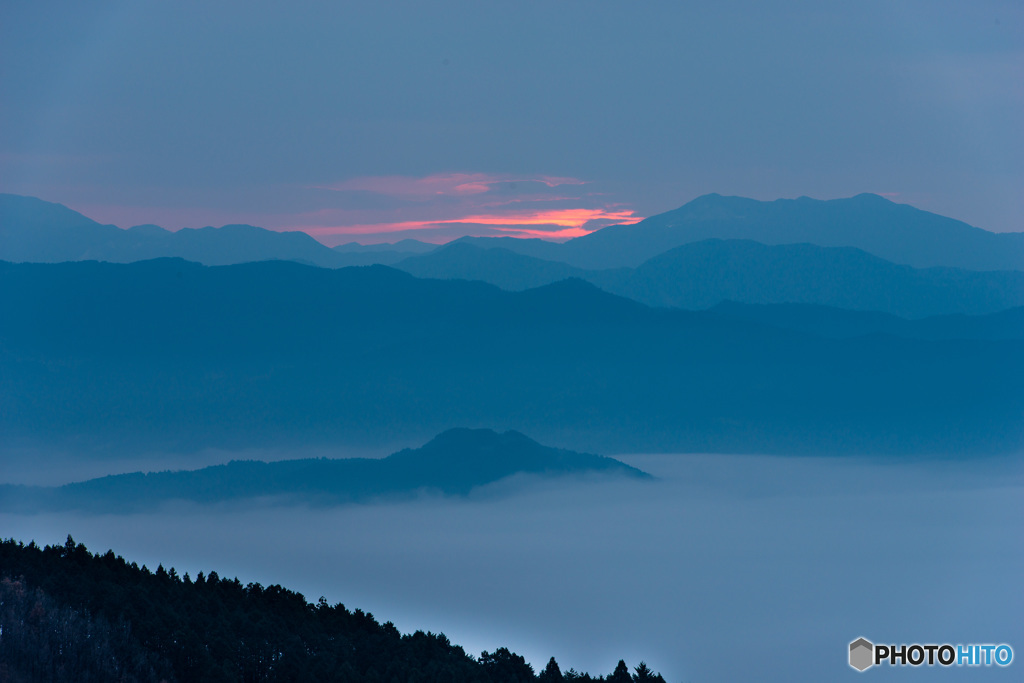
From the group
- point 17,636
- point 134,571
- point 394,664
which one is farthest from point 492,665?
point 17,636

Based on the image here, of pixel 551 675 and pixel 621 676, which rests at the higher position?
pixel 551 675

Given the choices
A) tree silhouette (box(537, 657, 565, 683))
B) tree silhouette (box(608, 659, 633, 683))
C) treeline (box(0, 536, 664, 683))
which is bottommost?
tree silhouette (box(608, 659, 633, 683))

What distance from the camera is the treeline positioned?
27.9 metres

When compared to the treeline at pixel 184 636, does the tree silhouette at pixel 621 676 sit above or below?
below

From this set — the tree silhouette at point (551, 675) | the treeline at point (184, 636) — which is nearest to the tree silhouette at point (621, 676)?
the treeline at point (184, 636)

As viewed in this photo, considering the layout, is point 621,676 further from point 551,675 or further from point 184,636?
point 184,636

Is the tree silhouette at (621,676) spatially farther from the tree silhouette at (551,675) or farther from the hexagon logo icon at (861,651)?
the hexagon logo icon at (861,651)

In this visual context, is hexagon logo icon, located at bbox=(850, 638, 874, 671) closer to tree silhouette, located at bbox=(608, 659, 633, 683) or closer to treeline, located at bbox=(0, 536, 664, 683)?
treeline, located at bbox=(0, 536, 664, 683)

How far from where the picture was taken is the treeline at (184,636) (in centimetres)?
2786

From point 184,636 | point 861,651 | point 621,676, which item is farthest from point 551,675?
point 184,636

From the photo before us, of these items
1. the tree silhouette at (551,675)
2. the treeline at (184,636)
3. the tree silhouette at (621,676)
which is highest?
the treeline at (184,636)

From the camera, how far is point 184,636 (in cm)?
3262

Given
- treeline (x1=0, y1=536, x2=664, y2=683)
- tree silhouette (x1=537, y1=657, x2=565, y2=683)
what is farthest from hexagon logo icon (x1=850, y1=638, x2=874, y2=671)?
tree silhouette (x1=537, y1=657, x2=565, y2=683)

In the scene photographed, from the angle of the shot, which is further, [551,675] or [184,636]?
[551,675]
